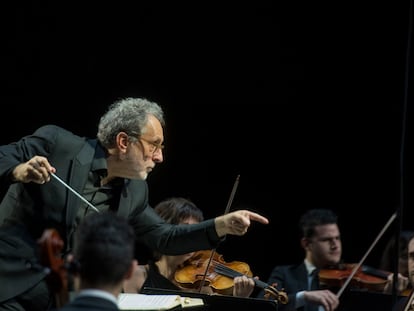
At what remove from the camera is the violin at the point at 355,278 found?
425 cm

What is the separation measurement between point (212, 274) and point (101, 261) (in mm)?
1730

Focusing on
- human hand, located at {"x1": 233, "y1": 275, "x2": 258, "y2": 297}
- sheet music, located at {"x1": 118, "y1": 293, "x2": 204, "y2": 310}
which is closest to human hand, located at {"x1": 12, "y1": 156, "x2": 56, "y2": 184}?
sheet music, located at {"x1": 118, "y1": 293, "x2": 204, "y2": 310}

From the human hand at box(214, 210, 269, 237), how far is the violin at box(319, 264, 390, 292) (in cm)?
143

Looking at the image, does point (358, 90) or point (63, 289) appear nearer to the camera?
point (63, 289)

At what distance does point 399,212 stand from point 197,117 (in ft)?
8.06

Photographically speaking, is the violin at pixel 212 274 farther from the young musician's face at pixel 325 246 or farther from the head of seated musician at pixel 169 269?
the young musician's face at pixel 325 246

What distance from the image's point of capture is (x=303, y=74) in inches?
196

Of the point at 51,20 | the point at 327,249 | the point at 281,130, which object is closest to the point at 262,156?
the point at 281,130

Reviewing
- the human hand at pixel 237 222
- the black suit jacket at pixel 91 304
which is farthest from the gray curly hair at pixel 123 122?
the black suit jacket at pixel 91 304

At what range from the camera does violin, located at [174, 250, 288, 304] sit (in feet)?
11.4

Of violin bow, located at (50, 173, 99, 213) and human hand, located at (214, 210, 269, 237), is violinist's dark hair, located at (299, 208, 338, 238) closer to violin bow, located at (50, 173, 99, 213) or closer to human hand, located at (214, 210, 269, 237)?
human hand, located at (214, 210, 269, 237)

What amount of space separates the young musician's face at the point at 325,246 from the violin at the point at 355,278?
0.21 ft

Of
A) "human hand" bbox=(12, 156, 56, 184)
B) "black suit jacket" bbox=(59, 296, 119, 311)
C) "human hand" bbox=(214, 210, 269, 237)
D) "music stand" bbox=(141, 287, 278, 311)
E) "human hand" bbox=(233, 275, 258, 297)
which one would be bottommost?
"human hand" bbox=(233, 275, 258, 297)

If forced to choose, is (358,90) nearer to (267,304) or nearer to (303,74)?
(303,74)
